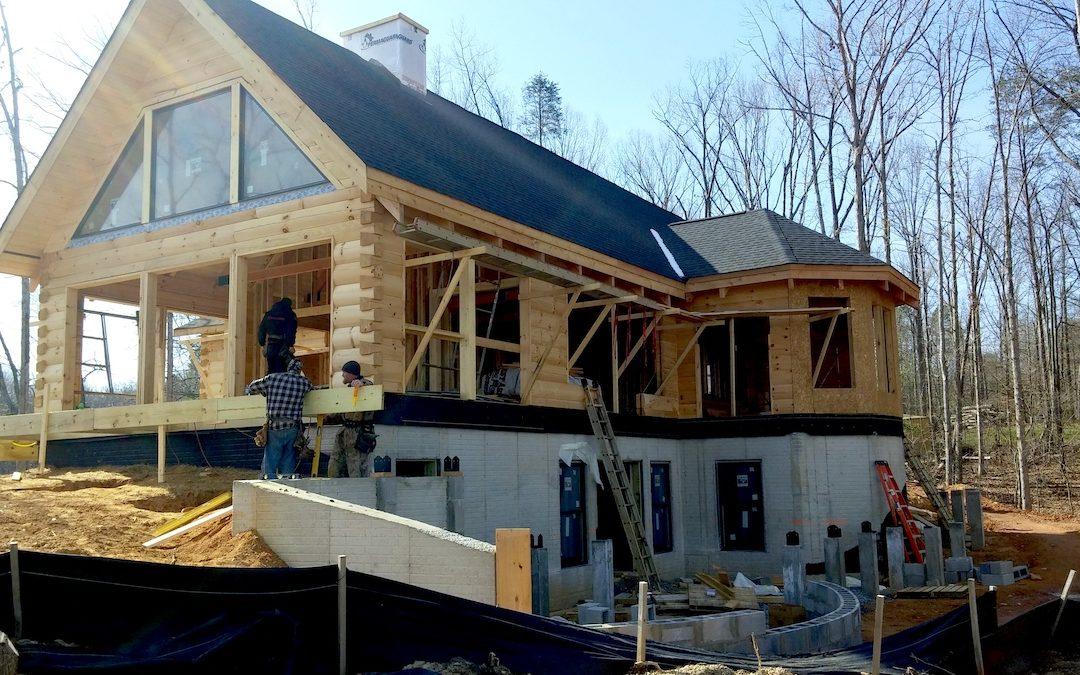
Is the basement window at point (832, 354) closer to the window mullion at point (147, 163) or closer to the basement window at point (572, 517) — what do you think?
the basement window at point (572, 517)

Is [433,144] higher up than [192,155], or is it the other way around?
[433,144]

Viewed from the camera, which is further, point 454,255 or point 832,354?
point 832,354

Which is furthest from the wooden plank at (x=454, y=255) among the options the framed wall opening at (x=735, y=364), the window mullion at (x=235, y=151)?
the framed wall opening at (x=735, y=364)

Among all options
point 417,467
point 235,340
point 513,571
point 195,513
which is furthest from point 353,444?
point 513,571

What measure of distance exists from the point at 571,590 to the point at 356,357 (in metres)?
5.47

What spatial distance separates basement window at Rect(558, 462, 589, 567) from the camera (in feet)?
49.9

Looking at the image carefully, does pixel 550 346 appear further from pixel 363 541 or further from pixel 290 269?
pixel 363 541

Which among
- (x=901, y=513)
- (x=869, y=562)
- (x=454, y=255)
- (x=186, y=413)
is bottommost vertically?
(x=869, y=562)

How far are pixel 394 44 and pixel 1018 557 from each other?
56.5 feet

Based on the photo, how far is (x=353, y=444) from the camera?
11.3 metres

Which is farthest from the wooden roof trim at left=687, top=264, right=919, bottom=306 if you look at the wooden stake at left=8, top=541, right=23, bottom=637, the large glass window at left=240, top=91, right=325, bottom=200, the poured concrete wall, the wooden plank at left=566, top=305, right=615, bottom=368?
the wooden stake at left=8, top=541, right=23, bottom=637

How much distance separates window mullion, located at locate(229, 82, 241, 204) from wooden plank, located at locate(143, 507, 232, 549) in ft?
16.7

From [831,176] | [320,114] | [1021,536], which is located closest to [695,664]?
[320,114]

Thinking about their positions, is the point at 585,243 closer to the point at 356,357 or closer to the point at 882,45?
the point at 356,357
